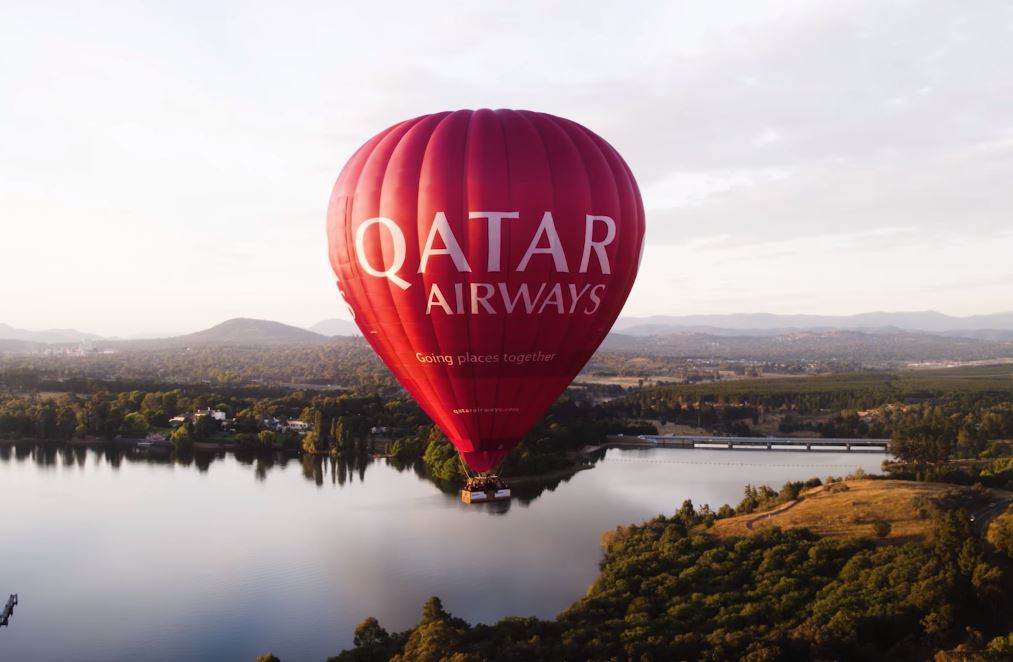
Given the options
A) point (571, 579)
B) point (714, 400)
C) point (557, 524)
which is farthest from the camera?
point (714, 400)

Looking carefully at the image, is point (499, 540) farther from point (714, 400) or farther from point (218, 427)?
point (714, 400)

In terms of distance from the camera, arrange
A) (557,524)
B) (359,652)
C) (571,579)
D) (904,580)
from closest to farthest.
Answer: (359,652)
(904,580)
(571,579)
(557,524)

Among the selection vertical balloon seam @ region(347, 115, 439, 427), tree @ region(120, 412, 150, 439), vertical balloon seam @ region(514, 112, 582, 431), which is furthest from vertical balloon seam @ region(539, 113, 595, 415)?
tree @ region(120, 412, 150, 439)

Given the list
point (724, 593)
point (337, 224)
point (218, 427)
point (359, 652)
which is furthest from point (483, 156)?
point (218, 427)

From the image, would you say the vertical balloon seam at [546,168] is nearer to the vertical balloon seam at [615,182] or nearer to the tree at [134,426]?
the vertical balloon seam at [615,182]

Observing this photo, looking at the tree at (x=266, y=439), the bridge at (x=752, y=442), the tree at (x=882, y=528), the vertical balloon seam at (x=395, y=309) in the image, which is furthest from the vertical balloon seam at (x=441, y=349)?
the bridge at (x=752, y=442)

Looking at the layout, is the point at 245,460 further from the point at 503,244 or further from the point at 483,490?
the point at 503,244
